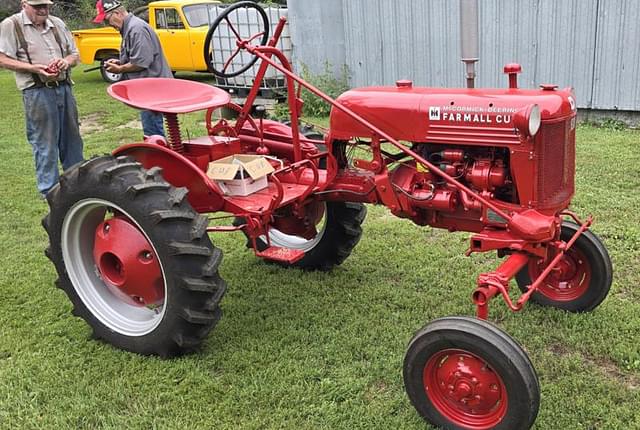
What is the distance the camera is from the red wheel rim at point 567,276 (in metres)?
3.37

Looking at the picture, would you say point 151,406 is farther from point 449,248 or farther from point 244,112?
point 449,248

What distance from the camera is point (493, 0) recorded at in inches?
311

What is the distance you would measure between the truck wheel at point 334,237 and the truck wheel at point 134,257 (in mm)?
1121

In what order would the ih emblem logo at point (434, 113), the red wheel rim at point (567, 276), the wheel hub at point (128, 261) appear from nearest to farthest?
the ih emblem logo at point (434, 113) → the wheel hub at point (128, 261) → the red wheel rim at point (567, 276)

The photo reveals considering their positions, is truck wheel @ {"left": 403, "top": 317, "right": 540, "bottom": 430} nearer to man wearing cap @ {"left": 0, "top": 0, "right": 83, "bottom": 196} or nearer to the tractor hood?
the tractor hood

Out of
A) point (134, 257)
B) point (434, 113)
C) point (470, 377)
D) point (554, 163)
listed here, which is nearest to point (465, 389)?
point (470, 377)

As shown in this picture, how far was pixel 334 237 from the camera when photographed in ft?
13.4

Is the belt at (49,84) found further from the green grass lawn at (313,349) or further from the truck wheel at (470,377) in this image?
the truck wheel at (470,377)

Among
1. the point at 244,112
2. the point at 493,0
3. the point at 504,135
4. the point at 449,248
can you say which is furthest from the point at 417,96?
the point at 493,0

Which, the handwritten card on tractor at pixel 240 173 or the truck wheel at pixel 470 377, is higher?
the handwritten card on tractor at pixel 240 173

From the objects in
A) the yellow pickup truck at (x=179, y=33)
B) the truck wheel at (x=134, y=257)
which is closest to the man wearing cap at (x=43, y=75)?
the truck wheel at (x=134, y=257)

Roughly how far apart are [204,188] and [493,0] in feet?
19.2

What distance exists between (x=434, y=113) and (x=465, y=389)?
4.08 ft

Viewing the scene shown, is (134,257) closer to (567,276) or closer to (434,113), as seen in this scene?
(434,113)
